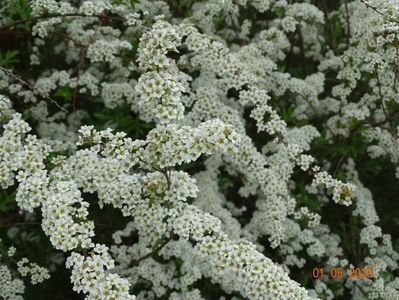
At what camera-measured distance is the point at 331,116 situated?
5.93 m

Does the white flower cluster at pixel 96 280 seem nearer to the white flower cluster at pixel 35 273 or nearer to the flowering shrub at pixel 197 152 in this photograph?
the flowering shrub at pixel 197 152

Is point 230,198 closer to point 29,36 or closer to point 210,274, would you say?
point 210,274

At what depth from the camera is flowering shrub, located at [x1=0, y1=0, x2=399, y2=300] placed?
3.22m

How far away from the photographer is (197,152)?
305 centimetres

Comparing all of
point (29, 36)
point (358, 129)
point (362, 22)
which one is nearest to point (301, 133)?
point (358, 129)

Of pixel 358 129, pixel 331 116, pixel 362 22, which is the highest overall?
pixel 362 22

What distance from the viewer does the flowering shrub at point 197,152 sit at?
3225mm

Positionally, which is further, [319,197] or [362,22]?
[319,197]

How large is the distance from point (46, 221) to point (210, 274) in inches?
76.7
